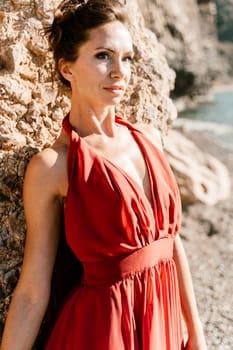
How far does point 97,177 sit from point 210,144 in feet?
33.6

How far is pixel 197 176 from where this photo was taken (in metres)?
6.55

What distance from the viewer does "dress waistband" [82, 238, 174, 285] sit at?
1928 millimetres

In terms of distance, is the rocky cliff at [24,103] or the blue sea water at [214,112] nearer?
the rocky cliff at [24,103]

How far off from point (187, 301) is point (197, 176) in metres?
4.36

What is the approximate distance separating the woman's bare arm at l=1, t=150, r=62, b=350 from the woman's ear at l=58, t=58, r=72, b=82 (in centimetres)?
25

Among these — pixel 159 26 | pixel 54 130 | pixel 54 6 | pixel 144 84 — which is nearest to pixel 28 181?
pixel 54 130

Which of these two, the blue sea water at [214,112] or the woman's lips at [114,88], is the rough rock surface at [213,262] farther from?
the blue sea water at [214,112]

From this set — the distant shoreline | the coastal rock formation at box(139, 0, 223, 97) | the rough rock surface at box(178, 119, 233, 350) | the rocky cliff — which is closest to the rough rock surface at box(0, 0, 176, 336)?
the rocky cliff

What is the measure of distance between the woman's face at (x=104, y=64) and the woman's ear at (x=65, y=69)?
38 millimetres

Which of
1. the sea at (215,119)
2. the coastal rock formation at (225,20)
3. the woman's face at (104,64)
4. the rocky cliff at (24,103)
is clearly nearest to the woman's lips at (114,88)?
the woman's face at (104,64)

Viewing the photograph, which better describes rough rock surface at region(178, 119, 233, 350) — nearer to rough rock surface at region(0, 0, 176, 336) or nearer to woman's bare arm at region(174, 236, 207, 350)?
woman's bare arm at region(174, 236, 207, 350)

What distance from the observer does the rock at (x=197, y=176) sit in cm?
595

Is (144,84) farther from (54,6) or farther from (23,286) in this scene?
(23,286)

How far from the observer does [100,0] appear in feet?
6.35
